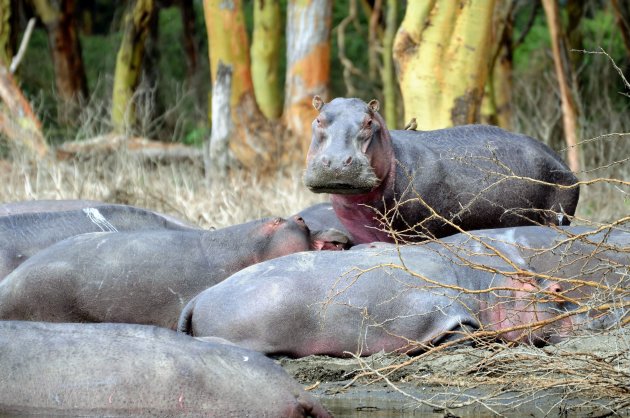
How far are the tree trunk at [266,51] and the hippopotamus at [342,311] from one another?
26.9 ft

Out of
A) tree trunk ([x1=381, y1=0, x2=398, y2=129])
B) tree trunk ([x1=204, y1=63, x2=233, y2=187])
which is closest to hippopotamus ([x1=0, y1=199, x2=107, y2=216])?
tree trunk ([x1=204, y1=63, x2=233, y2=187])

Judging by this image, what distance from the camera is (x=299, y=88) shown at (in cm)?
1378

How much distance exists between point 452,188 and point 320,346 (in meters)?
2.19

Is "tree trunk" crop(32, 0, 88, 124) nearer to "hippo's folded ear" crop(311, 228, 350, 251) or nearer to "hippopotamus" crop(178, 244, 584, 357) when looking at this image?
"hippo's folded ear" crop(311, 228, 350, 251)

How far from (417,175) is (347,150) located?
0.71 meters

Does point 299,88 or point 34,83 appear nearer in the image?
point 299,88

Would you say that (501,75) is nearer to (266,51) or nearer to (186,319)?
(266,51)

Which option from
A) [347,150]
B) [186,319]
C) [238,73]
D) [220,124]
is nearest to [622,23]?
[238,73]

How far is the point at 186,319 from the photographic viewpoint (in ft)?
21.8

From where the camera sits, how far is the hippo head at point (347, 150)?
24.9ft

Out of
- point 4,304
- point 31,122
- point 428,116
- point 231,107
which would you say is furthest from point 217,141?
point 4,304

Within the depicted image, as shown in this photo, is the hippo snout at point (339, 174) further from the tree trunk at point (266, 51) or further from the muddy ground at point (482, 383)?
the tree trunk at point (266, 51)

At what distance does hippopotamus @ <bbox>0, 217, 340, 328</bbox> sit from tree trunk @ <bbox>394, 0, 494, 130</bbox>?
331 centimetres

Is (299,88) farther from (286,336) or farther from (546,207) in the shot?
(286,336)
